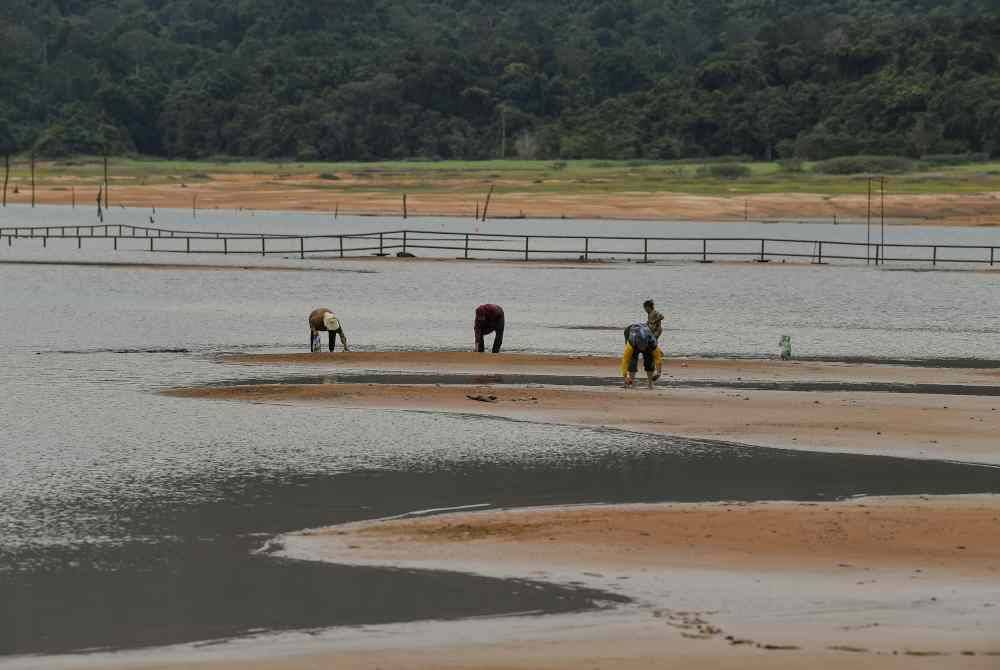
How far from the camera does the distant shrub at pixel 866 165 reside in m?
155

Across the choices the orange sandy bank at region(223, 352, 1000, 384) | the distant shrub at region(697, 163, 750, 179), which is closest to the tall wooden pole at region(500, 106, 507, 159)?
the distant shrub at region(697, 163, 750, 179)

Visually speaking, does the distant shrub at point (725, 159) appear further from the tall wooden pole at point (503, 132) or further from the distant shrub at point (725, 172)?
the tall wooden pole at point (503, 132)

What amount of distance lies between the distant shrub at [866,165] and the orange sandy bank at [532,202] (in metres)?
19.7

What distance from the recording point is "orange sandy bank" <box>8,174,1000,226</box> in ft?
411

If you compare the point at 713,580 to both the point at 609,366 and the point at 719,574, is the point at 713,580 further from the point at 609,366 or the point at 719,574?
the point at 609,366

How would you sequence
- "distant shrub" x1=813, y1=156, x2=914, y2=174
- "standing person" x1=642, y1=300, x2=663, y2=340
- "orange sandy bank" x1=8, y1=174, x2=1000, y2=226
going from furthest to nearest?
1. "distant shrub" x1=813, y1=156, x2=914, y2=174
2. "orange sandy bank" x1=8, y1=174, x2=1000, y2=226
3. "standing person" x1=642, y1=300, x2=663, y2=340

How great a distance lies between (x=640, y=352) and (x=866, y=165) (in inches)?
5016

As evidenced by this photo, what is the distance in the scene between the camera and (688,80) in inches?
7608

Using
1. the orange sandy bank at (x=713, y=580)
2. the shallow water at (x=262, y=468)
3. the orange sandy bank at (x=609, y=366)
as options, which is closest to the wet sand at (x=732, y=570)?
the orange sandy bank at (x=713, y=580)

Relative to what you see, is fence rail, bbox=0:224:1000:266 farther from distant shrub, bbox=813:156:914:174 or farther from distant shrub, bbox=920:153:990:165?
distant shrub, bbox=920:153:990:165

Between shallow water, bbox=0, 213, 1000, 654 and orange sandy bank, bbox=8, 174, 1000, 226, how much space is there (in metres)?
72.7

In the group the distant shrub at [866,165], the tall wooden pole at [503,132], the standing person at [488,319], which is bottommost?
the standing person at [488,319]

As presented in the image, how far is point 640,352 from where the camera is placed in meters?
32.1

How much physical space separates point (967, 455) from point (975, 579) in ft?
27.9
